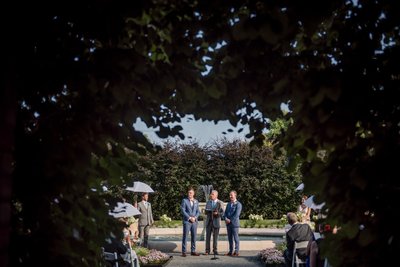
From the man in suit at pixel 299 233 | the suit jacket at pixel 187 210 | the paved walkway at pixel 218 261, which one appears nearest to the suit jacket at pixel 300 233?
the man in suit at pixel 299 233

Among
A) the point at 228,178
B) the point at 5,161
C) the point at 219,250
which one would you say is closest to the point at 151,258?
the point at 219,250

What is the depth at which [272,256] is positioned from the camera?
40.9 ft

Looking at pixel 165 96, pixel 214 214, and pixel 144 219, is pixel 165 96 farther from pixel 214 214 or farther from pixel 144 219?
pixel 144 219

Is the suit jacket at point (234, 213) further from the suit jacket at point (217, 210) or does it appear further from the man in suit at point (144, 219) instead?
the man in suit at point (144, 219)

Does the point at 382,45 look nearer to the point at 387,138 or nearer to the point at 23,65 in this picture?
the point at 387,138

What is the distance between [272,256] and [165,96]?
10.1m

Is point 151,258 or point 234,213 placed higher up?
point 234,213

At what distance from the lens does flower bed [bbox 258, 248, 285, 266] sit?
39.4 feet

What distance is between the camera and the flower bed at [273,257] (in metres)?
12.0

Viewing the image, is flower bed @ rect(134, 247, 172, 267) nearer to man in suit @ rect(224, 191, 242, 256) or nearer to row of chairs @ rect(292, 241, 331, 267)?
man in suit @ rect(224, 191, 242, 256)

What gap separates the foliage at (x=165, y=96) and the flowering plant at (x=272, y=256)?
31.2 ft

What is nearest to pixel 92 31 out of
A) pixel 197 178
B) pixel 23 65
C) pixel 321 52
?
pixel 23 65

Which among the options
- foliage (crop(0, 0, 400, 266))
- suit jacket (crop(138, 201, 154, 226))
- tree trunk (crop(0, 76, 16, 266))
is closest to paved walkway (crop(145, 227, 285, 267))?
suit jacket (crop(138, 201, 154, 226))

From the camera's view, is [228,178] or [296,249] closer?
[296,249]
